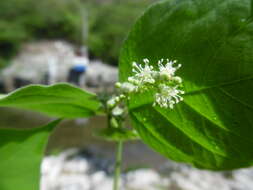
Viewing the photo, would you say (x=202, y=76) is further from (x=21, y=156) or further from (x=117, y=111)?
(x=21, y=156)

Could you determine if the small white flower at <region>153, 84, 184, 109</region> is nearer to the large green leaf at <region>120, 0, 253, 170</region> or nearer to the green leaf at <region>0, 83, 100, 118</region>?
the large green leaf at <region>120, 0, 253, 170</region>

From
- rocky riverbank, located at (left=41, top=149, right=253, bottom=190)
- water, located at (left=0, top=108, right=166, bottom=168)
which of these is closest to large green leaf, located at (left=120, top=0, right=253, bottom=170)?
rocky riverbank, located at (left=41, top=149, right=253, bottom=190)

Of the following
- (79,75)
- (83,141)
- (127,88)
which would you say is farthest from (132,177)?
(79,75)

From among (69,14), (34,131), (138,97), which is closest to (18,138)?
(34,131)

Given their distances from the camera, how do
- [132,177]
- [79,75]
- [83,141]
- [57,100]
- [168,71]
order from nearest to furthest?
[168,71], [57,100], [132,177], [83,141], [79,75]

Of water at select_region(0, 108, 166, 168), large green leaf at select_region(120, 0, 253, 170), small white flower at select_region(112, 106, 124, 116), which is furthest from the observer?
water at select_region(0, 108, 166, 168)

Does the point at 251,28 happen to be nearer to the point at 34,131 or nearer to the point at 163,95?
the point at 163,95
